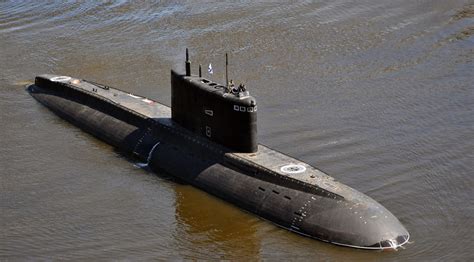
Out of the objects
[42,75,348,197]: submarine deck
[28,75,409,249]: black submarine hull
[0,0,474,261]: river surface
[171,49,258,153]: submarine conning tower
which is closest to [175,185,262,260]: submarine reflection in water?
[0,0,474,261]: river surface

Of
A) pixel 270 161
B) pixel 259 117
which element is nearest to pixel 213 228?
pixel 270 161

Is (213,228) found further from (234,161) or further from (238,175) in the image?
(234,161)

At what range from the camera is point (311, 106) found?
2894 centimetres

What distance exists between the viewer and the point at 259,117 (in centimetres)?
2784

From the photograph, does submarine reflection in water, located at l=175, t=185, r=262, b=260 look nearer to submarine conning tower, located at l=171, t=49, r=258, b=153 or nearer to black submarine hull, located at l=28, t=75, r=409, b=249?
black submarine hull, located at l=28, t=75, r=409, b=249

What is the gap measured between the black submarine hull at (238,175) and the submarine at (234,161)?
0.08 ft

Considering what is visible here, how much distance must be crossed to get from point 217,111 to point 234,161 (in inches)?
57.2

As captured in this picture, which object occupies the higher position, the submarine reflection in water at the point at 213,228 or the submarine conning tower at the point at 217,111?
the submarine conning tower at the point at 217,111

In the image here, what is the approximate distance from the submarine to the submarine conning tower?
1.0 inches

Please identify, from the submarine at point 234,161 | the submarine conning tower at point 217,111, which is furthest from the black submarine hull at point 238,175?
the submarine conning tower at point 217,111

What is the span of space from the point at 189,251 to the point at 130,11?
2277 cm

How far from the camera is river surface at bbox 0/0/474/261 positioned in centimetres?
2080

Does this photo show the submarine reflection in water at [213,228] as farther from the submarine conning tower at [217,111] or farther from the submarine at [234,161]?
the submarine conning tower at [217,111]

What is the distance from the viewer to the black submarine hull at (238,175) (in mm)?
19625
